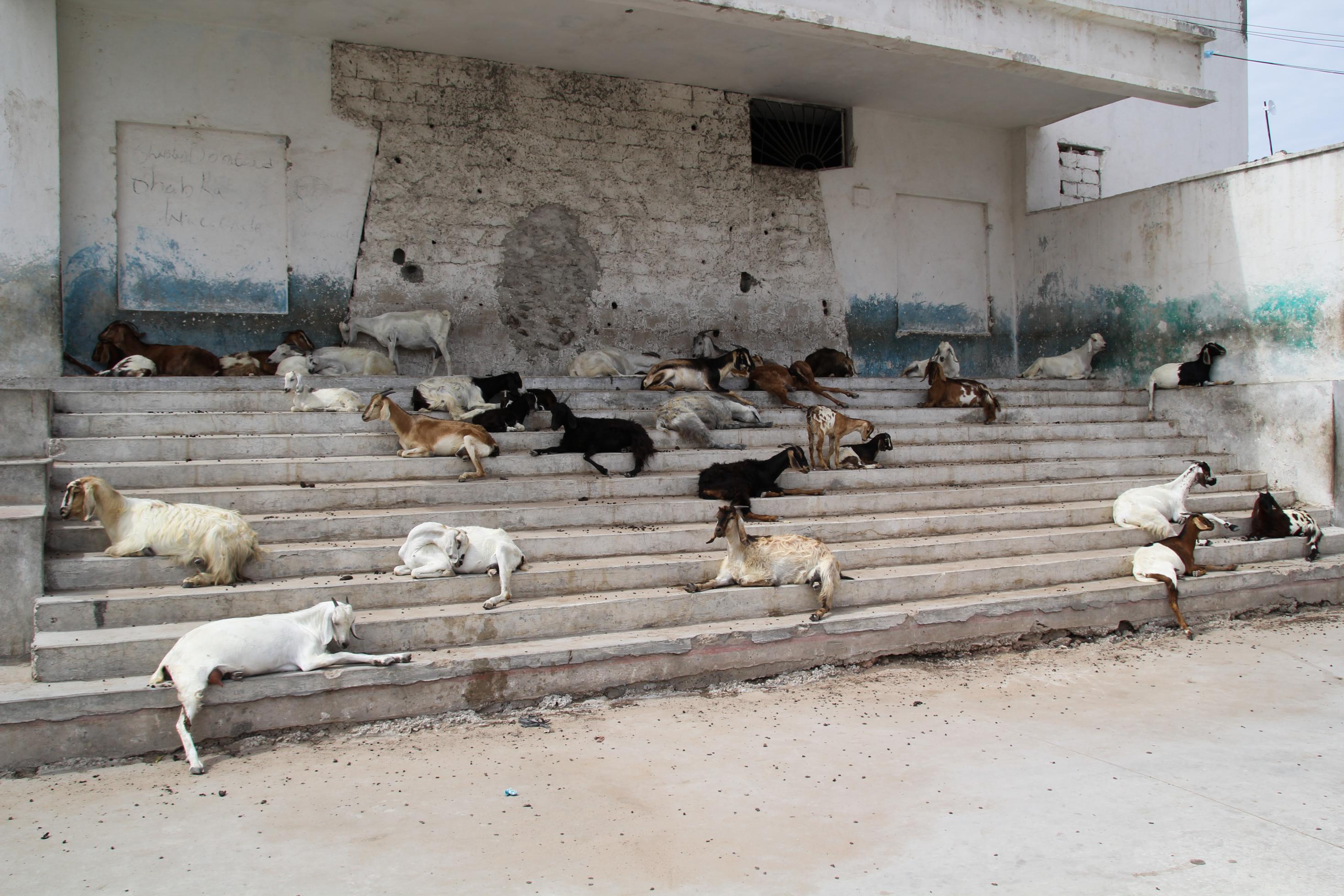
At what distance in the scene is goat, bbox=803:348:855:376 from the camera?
37.8 ft

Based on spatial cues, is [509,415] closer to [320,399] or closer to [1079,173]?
[320,399]

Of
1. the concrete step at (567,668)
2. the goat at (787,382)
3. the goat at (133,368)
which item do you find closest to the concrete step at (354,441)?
the goat at (787,382)

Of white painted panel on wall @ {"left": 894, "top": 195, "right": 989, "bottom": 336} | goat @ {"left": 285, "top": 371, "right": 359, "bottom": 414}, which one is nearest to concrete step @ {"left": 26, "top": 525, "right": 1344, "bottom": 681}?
goat @ {"left": 285, "top": 371, "right": 359, "bottom": 414}

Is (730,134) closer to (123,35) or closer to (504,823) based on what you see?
(123,35)

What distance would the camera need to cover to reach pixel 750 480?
7.49 meters

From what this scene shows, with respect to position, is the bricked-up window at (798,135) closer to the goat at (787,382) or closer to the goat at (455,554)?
the goat at (787,382)

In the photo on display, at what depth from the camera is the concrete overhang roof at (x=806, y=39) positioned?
9.13 metres

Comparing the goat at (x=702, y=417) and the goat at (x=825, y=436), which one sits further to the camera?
the goat at (x=825, y=436)

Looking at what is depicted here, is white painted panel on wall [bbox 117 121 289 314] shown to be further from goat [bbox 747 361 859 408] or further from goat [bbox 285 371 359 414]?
goat [bbox 747 361 859 408]

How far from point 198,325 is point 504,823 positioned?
25.3ft

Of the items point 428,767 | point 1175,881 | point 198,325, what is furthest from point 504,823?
point 198,325

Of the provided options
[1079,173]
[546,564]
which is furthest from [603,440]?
[1079,173]

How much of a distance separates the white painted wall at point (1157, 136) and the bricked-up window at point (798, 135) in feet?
10.3

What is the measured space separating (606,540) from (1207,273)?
886cm
